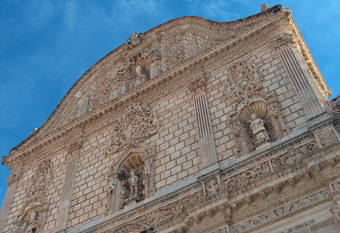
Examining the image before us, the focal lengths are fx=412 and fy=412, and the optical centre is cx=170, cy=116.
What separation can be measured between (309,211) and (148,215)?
429 cm

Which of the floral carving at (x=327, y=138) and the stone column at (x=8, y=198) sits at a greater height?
the stone column at (x=8, y=198)

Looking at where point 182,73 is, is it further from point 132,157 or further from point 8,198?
point 8,198

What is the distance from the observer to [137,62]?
59.1ft

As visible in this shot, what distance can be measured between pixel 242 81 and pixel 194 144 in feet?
8.13

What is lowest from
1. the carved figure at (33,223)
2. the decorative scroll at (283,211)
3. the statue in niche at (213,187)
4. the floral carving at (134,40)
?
the decorative scroll at (283,211)

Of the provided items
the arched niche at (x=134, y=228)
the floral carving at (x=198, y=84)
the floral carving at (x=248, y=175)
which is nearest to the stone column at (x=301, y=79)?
the floral carving at (x=248, y=175)

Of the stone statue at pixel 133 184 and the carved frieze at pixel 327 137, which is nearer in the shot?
the carved frieze at pixel 327 137

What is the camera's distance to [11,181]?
16000 millimetres

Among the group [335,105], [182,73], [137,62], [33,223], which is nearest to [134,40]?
[137,62]

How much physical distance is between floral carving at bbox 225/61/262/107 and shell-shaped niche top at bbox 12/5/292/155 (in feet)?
5.16

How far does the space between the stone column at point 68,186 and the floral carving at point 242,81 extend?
585 centimetres

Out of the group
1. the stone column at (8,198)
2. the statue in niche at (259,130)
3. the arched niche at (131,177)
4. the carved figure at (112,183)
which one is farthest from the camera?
the stone column at (8,198)

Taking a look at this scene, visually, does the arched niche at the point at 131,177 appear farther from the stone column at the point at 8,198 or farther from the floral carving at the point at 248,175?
the stone column at the point at 8,198

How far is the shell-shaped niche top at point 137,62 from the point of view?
50.7 ft
